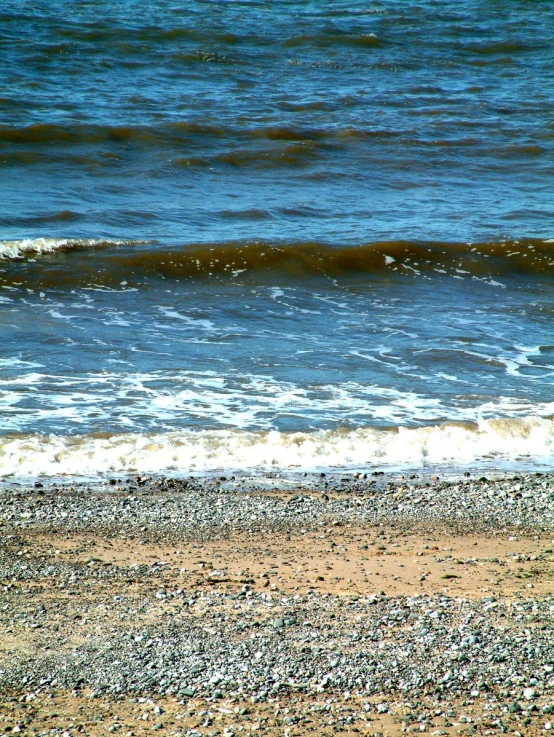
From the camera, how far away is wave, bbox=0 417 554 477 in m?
6.78

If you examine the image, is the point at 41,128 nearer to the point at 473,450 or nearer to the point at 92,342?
the point at 92,342

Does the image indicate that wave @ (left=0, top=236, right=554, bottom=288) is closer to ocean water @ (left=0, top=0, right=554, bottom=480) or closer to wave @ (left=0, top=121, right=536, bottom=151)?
ocean water @ (left=0, top=0, right=554, bottom=480)

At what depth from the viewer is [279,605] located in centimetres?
462

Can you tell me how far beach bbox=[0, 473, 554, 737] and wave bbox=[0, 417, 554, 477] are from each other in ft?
0.95

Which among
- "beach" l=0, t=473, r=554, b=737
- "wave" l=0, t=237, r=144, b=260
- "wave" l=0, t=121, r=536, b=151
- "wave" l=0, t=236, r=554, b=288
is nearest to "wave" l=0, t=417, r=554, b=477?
"beach" l=0, t=473, r=554, b=737

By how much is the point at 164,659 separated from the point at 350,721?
96cm

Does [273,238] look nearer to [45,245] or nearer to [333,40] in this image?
A: [45,245]

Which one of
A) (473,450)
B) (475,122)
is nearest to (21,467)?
(473,450)

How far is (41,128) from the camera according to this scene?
57.8 feet

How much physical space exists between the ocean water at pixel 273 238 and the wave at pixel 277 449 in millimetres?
24

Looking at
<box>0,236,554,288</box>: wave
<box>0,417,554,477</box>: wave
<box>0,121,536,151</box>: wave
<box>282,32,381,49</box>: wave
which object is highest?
<box>282,32,381,49</box>: wave

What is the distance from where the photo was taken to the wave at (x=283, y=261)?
12398 millimetres

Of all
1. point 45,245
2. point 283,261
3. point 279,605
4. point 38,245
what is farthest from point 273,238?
point 279,605

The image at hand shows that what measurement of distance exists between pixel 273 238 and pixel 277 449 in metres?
7.20
